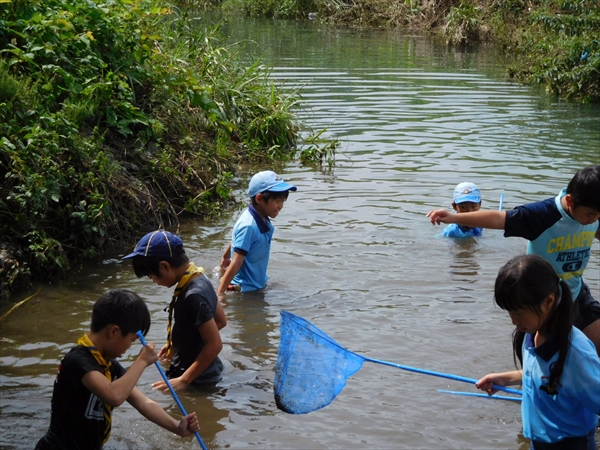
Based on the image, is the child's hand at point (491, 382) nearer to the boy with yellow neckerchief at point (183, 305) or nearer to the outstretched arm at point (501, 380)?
the outstretched arm at point (501, 380)

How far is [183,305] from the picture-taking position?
15.5ft

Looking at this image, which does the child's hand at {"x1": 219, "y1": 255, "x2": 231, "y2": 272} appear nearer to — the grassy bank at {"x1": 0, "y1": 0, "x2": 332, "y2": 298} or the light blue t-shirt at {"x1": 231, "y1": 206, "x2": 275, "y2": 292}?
the light blue t-shirt at {"x1": 231, "y1": 206, "x2": 275, "y2": 292}

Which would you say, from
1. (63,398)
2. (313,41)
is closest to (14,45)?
(63,398)

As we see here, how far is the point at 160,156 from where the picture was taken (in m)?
8.67

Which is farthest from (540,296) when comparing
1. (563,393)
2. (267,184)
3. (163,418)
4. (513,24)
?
(513,24)

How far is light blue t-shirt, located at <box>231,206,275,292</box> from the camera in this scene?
639 centimetres

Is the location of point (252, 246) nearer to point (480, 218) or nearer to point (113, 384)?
point (480, 218)

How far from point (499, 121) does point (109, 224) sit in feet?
27.5

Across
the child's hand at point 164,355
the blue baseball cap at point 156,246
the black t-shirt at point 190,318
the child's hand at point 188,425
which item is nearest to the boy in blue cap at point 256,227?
the child's hand at point 164,355

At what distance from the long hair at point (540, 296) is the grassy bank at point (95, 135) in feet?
14.9

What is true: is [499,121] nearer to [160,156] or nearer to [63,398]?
[160,156]

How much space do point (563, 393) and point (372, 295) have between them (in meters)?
3.77

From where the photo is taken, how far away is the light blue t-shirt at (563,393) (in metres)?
3.09

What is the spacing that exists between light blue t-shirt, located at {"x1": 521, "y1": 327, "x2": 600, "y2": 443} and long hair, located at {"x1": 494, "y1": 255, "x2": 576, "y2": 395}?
0.11 feet
